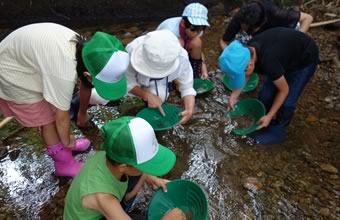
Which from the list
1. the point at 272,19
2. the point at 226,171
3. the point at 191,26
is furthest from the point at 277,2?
the point at 226,171

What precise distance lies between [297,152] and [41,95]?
1.78 m

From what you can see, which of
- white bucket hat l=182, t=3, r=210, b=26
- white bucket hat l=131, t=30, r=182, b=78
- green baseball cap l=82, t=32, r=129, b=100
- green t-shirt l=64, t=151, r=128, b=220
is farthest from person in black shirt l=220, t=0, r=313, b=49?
green t-shirt l=64, t=151, r=128, b=220

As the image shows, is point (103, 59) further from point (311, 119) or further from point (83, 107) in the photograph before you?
point (311, 119)

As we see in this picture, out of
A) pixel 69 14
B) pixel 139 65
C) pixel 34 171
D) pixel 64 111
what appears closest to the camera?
pixel 64 111

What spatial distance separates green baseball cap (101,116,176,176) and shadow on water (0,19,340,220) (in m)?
0.77

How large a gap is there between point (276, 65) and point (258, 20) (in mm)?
550

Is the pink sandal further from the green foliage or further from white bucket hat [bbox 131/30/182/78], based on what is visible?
the green foliage

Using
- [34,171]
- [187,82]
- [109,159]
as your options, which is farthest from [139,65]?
[34,171]

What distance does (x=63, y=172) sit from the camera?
7.13 ft

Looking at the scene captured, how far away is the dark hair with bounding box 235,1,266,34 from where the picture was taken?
256cm

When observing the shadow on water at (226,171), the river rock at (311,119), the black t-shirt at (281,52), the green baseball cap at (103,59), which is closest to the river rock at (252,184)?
the shadow on water at (226,171)

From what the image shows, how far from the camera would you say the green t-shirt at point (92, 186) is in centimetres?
141

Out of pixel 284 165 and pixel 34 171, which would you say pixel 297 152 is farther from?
pixel 34 171

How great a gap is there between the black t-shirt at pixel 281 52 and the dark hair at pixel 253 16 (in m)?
0.29
